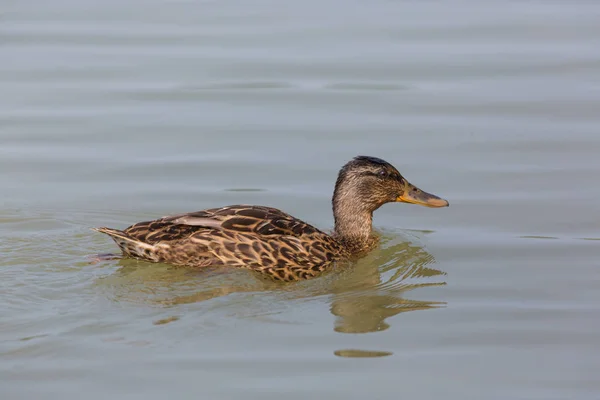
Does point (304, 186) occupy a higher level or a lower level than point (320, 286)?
higher

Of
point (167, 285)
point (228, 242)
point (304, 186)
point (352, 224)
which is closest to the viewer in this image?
point (167, 285)

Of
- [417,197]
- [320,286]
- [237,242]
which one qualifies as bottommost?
[320,286]

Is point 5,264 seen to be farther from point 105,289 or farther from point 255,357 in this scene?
point 255,357

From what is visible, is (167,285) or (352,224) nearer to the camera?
(167,285)

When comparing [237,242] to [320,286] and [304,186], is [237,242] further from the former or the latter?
[304,186]

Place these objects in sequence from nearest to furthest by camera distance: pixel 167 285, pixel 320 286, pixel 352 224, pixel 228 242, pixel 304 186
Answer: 1. pixel 167 285
2. pixel 320 286
3. pixel 228 242
4. pixel 352 224
5. pixel 304 186

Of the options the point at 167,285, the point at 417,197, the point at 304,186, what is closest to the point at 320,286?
the point at 167,285

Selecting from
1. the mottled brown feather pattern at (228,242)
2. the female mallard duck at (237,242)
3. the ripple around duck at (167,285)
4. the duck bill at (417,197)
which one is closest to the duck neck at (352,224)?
the ripple around duck at (167,285)

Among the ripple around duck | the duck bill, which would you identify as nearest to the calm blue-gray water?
the ripple around duck

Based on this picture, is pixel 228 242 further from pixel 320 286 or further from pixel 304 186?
pixel 304 186

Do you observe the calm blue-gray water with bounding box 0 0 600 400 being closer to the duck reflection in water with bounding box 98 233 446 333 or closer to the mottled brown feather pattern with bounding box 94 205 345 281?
the duck reflection in water with bounding box 98 233 446 333

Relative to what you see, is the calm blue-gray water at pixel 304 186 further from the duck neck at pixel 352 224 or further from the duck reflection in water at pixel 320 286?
the duck neck at pixel 352 224

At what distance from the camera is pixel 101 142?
12.3 m

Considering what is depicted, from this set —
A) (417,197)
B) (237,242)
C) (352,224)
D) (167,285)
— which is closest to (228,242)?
(237,242)
